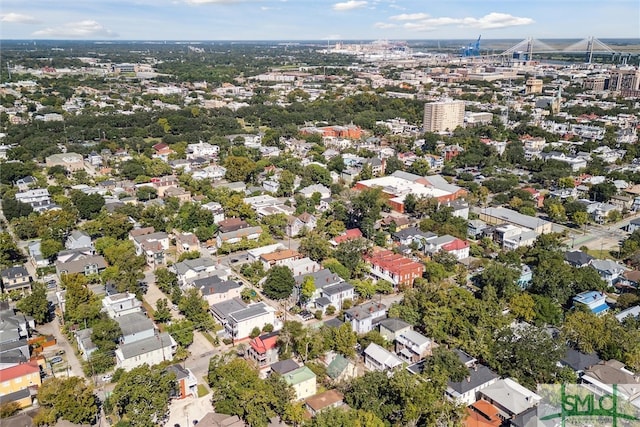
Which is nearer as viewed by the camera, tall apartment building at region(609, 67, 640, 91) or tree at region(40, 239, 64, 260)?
tree at region(40, 239, 64, 260)

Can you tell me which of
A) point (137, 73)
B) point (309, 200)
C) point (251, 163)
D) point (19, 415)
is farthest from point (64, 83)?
point (19, 415)

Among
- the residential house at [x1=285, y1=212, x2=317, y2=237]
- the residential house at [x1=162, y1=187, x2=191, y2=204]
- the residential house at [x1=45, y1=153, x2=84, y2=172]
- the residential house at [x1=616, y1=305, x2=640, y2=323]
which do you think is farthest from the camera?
the residential house at [x1=45, y1=153, x2=84, y2=172]

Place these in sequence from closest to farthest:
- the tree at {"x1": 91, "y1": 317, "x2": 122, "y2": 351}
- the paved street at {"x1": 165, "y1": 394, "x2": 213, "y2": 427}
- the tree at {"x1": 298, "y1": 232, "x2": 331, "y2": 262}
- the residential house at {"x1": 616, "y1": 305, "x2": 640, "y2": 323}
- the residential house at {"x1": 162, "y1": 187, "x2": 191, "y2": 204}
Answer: the paved street at {"x1": 165, "y1": 394, "x2": 213, "y2": 427} → the tree at {"x1": 91, "y1": 317, "x2": 122, "y2": 351} → the residential house at {"x1": 616, "y1": 305, "x2": 640, "y2": 323} → the tree at {"x1": 298, "y1": 232, "x2": 331, "y2": 262} → the residential house at {"x1": 162, "y1": 187, "x2": 191, "y2": 204}

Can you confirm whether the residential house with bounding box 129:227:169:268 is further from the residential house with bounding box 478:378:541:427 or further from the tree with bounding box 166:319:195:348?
the residential house with bounding box 478:378:541:427

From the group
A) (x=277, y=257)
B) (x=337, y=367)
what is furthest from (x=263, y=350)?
(x=277, y=257)

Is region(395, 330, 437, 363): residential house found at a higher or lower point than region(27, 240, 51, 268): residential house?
lower

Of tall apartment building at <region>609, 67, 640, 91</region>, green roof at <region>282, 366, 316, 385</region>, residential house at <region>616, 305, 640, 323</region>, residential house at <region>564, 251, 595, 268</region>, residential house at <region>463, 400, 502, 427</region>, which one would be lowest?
residential house at <region>463, 400, 502, 427</region>

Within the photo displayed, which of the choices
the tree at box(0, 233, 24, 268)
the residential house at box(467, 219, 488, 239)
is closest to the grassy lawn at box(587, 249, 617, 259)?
the residential house at box(467, 219, 488, 239)
